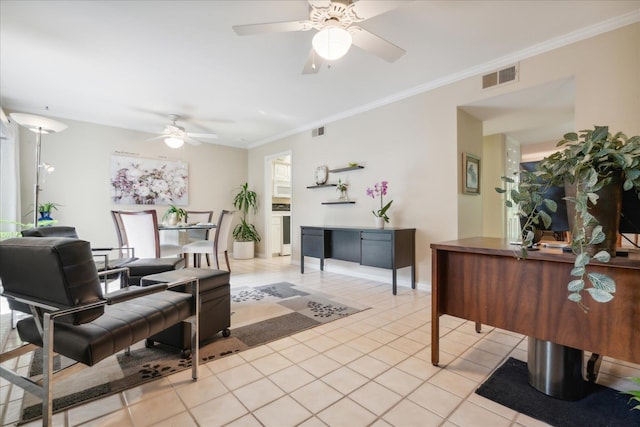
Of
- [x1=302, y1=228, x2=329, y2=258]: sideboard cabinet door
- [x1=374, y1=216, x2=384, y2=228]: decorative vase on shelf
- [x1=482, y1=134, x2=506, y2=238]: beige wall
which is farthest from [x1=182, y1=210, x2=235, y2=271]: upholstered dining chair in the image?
[x1=482, y1=134, x2=506, y2=238]: beige wall

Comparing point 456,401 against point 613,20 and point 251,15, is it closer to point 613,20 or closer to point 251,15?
point 251,15

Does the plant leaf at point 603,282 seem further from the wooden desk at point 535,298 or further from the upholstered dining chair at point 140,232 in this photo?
the upholstered dining chair at point 140,232

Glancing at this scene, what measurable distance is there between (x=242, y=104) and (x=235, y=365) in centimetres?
358

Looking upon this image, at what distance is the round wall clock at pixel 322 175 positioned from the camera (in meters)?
4.88

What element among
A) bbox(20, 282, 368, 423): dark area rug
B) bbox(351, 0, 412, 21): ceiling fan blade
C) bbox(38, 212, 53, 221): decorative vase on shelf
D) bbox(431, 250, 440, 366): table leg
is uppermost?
bbox(351, 0, 412, 21): ceiling fan blade

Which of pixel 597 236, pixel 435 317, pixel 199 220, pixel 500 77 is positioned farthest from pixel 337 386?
pixel 199 220

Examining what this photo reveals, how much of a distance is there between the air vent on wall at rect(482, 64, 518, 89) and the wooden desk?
230 centimetres

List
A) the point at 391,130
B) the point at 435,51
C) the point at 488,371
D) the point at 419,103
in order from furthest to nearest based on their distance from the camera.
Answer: the point at 391,130 → the point at 419,103 → the point at 435,51 → the point at 488,371

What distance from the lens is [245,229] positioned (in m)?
6.34

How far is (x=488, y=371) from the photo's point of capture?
1750mm

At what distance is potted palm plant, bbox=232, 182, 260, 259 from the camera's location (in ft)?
20.4

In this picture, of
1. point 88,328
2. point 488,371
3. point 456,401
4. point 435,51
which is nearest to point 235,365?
point 88,328

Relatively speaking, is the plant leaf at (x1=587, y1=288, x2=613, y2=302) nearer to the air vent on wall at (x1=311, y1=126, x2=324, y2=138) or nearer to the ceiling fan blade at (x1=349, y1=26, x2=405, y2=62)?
the ceiling fan blade at (x1=349, y1=26, x2=405, y2=62)

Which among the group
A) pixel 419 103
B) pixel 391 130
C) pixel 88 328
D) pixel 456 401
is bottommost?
pixel 456 401
